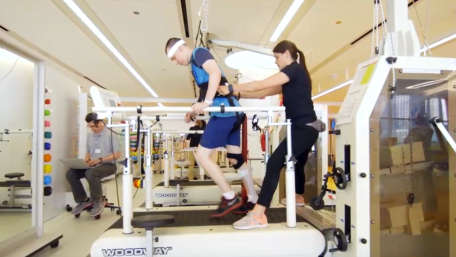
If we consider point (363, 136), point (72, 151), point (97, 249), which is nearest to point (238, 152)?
point (363, 136)

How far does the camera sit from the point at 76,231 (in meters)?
3.36

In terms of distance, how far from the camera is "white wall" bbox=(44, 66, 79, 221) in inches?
155

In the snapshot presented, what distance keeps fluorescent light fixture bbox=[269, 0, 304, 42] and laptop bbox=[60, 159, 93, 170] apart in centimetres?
372

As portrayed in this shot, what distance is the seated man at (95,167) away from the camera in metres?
3.93

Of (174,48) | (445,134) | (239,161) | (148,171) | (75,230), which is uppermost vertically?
(174,48)

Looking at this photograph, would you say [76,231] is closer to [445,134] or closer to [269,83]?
[269,83]

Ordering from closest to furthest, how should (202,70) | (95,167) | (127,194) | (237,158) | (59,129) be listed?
(127,194) → (202,70) → (237,158) → (95,167) → (59,129)

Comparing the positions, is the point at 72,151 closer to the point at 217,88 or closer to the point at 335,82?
the point at 217,88

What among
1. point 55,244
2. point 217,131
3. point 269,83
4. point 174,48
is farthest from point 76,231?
point 269,83

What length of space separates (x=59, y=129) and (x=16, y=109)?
62 centimetres

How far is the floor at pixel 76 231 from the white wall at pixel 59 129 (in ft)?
0.71

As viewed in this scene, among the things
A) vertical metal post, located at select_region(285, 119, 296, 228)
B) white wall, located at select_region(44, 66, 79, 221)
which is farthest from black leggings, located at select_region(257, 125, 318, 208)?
white wall, located at select_region(44, 66, 79, 221)

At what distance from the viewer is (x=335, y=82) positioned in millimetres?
9797

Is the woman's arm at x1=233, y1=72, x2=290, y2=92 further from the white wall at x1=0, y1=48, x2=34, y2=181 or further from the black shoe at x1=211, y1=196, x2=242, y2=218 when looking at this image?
the white wall at x1=0, y1=48, x2=34, y2=181
